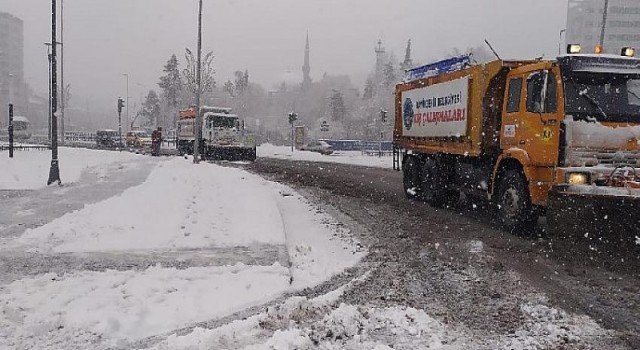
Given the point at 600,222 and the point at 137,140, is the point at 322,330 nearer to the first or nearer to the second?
the point at 600,222

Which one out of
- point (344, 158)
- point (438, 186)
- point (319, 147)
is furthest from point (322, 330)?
point (319, 147)

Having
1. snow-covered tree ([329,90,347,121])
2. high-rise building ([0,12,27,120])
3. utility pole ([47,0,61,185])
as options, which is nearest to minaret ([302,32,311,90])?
snow-covered tree ([329,90,347,121])

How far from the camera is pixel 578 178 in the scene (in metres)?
8.87

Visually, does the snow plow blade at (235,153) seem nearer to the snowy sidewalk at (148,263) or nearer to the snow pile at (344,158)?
the snow pile at (344,158)

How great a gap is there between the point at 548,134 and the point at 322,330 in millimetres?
5859

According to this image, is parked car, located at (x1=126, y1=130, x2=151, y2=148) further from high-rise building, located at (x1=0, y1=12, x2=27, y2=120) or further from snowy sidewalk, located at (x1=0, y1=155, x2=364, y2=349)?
high-rise building, located at (x1=0, y1=12, x2=27, y2=120)

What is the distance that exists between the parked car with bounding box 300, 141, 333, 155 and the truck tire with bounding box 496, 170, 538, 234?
43.0m

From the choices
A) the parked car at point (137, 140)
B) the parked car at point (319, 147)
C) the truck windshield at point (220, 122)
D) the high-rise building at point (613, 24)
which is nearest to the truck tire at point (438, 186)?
the truck windshield at point (220, 122)

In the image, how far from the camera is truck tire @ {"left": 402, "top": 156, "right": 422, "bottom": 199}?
15.9 m

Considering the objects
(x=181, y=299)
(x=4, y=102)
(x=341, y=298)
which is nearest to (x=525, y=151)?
(x=341, y=298)

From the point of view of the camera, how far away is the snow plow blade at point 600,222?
27.9ft

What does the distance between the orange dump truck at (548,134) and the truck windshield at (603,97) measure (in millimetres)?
16

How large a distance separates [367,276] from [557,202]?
131 inches

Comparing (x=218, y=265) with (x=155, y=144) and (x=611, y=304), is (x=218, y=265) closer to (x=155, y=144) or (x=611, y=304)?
(x=611, y=304)
